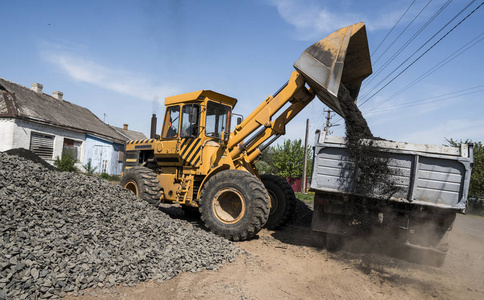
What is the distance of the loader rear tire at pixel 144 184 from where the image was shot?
8.12 m

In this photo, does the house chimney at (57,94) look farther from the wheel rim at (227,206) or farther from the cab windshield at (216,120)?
the wheel rim at (227,206)

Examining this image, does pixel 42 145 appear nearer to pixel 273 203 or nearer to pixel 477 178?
pixel 273 203

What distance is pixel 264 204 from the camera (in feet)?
21.4

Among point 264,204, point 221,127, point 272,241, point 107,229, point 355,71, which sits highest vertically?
point 355,71

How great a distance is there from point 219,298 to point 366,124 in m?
4.49

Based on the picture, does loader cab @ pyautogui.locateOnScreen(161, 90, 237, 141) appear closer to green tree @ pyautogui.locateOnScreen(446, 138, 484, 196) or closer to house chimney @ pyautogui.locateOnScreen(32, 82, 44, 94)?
house chimney @ pyautogui.locateOnScreen(32, 82, 44, 94)

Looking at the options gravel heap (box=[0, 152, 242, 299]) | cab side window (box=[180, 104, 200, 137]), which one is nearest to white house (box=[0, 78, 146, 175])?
gravel heap (box=[0, 152, 242, 299])

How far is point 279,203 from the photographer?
848 centimetres

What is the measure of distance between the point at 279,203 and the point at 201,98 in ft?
10.7

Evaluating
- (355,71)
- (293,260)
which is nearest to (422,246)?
(293,260)

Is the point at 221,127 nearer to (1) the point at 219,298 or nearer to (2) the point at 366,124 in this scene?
(2) the point at 366,124

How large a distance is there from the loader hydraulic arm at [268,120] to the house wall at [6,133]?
1435cm

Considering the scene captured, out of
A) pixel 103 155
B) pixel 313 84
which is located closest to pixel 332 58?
pixel 313 84

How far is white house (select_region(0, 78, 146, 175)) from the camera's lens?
16938 mm
